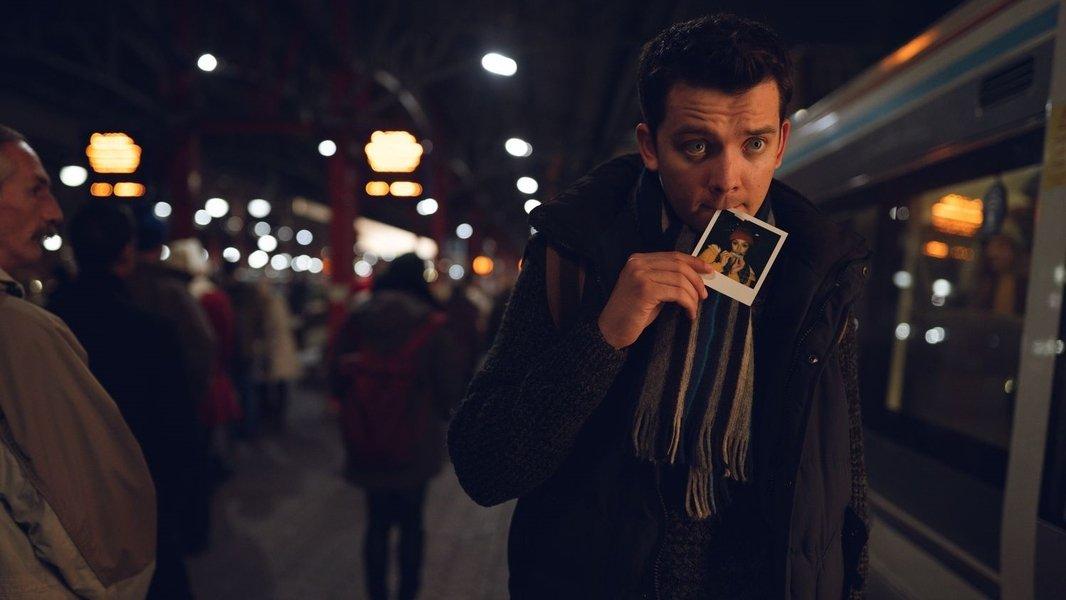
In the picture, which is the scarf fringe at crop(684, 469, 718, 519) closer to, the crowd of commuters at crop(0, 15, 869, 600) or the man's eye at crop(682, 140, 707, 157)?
the crowd of commuters at crop(0, 15, 869, 600)

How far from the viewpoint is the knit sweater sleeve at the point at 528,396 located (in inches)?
41.3

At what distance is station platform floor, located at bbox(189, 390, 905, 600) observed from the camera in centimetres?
375

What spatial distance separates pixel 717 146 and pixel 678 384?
15.4 inches

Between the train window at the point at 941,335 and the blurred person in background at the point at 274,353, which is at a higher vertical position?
the train window at the point at 941,335

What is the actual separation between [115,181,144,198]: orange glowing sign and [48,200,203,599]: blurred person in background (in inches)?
228

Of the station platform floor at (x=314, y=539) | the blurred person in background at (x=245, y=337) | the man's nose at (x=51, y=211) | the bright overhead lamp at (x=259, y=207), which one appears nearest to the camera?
the man's nose at (x=51, y=211)

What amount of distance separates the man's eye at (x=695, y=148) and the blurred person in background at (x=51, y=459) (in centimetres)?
143

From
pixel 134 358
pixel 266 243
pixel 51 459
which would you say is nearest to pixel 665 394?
pixel 51 459

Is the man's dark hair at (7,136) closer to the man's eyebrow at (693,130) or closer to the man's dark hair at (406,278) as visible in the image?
the man's eyebrow at (693,130)

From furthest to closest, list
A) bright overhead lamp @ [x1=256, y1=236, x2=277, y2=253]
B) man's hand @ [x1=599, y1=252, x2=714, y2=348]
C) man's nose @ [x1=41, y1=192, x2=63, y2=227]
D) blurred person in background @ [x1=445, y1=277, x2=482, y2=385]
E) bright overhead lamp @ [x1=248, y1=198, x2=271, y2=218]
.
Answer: bright overhead lamp @ [x1=256, y1=236, x2=277, y2=253] < bright overhead lamp @ [x1=248, y1=198, x2=271, y2=218] < blurred person in background @ [x1=445, y1=277, x2=482, y2=385] < man's nose @ [x1=41, y1=192, x2=63, y2=227] < man's hand @ [x1=599, y1=252, x2=714, y2=348]

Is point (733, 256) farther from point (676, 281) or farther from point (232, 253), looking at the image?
point (232, 253)

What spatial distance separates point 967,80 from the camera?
7.24ft

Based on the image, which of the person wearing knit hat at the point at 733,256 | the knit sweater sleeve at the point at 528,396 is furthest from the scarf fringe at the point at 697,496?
the person wearing knit hat at the point at 733,256

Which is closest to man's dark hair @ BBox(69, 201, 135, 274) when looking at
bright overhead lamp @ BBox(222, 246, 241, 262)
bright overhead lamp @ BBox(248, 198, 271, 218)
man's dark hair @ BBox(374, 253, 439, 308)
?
man's dark hair @ BBox(374, 253, 439, 308)
